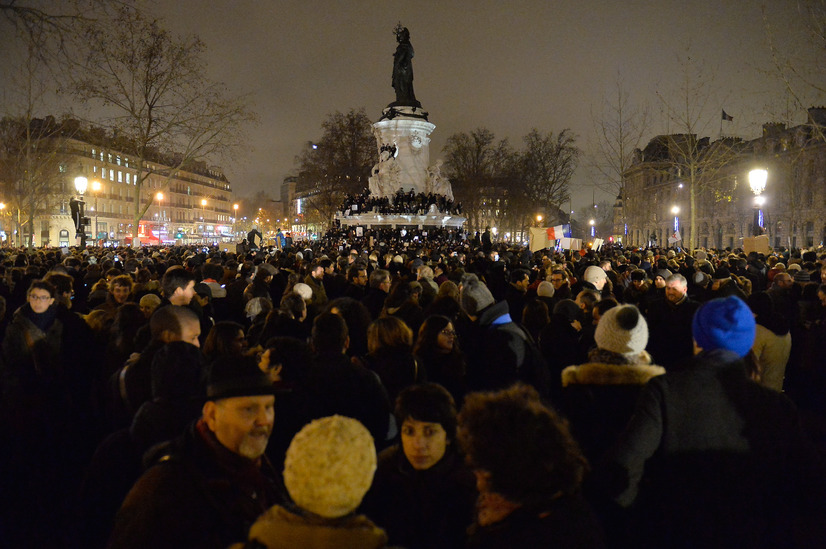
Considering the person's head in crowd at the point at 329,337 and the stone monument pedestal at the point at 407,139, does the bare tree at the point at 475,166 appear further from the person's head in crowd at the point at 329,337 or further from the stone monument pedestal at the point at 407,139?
the person's head in crowd at the point at 329,337

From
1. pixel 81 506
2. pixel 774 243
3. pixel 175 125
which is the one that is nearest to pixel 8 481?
pixel 81 506

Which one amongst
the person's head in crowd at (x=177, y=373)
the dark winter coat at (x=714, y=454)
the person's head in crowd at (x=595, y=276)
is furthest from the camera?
the person's head in crowd at (x=595, y=276)

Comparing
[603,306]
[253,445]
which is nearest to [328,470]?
[253,445]

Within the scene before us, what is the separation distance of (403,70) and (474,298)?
34725 millimetres

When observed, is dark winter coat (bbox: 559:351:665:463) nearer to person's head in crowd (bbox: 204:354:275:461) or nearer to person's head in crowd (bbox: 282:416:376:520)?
person's head in crowd (bbox: 204:354:275:461)

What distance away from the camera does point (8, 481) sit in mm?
5527

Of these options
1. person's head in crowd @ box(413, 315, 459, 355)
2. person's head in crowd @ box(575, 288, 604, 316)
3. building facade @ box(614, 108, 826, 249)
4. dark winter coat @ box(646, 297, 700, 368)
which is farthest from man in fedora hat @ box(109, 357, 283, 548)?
building facade @ box(614, 108, 826, 249)

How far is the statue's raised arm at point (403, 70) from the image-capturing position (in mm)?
37906

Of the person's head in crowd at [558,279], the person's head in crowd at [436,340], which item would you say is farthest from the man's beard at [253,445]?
the person's head in crowd at [558,279]

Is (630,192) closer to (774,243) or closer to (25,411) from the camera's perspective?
(774,243)

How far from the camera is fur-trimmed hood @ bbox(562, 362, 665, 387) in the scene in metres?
3.19

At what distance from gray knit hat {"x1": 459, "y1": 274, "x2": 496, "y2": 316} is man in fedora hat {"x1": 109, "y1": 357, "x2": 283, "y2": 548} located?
3.25 meters

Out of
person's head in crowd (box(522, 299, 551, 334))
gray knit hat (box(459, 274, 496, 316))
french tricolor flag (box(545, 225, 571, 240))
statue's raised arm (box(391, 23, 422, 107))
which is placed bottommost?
person's head in crowd (box(522, 299, 551, 334))

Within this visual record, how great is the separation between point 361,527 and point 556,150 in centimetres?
6456
